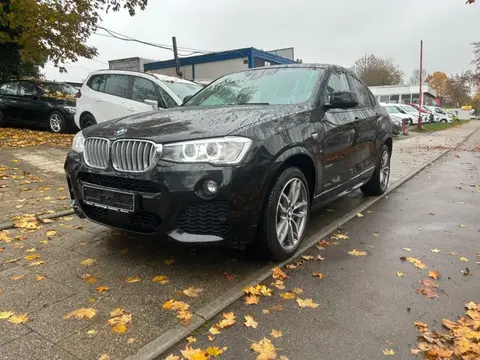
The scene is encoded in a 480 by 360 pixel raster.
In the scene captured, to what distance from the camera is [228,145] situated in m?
3.00

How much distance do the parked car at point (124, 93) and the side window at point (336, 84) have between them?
356 cm

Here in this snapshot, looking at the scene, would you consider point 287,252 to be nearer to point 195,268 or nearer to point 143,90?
point 195,268

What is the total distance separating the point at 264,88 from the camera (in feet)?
14.1

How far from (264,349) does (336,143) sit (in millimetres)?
2475

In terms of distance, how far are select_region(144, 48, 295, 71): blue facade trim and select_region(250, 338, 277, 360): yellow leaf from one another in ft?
73.2

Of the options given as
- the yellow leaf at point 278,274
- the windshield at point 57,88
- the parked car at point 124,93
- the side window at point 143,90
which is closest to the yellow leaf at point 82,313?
the yellow leaf at point 278,274

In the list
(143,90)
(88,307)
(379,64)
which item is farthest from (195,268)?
(379,64)

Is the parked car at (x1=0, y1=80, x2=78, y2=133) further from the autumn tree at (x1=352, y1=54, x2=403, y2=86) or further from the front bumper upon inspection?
the autumn tree at (x1=352, y1=54, x2=403, y2=86)

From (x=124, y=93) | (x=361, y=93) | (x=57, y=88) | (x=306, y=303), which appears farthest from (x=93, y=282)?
(x=57, y=88)

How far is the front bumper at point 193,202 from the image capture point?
2.92m

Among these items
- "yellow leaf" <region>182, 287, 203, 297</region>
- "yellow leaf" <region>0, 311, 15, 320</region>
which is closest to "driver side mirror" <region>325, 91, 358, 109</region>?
"yellow leaf" <region>182, 287, 203, 297</region>

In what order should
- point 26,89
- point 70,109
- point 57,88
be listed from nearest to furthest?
point 70,109
point 26,89
point 57,88

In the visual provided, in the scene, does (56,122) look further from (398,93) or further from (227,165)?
(398,93)

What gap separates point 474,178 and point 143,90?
6907 millimetres
